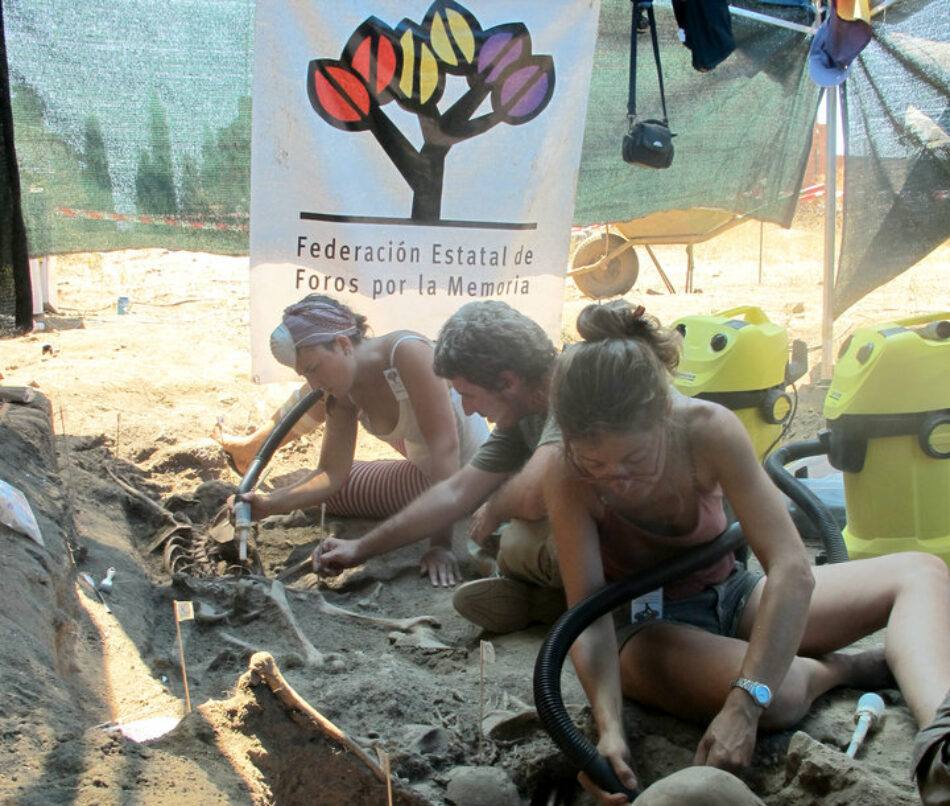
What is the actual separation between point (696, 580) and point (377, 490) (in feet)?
7.16

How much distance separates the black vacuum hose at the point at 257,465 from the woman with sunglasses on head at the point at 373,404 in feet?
0.16

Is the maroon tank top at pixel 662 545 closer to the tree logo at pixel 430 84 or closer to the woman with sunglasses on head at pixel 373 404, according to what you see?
the woman with sunglasses on head at pixel 373 404

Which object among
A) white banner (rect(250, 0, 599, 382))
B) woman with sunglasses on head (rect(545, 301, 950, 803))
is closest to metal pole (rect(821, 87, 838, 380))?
white banner (rect(250, 0, 599, 382))

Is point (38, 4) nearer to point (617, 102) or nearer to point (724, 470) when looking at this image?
point (617, 102)

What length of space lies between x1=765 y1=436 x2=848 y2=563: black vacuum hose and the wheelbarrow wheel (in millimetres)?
5895

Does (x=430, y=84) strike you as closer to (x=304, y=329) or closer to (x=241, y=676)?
(x=304, y=329)

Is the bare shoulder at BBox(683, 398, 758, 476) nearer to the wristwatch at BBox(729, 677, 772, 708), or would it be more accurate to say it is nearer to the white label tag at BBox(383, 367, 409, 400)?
the wristwatch at BBox(729, 677, 772, 708)

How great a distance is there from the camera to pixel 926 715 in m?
2.10

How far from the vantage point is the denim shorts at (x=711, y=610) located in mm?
2441

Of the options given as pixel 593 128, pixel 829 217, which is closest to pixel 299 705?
pixel 593 128

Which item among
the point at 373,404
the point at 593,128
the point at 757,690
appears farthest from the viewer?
the point at 593,128

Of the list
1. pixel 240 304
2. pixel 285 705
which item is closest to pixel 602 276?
pixel 240 304

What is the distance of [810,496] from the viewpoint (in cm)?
321

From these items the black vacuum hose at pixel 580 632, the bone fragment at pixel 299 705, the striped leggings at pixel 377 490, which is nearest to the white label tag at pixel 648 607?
the black vacuum hose at pixel 580 632
